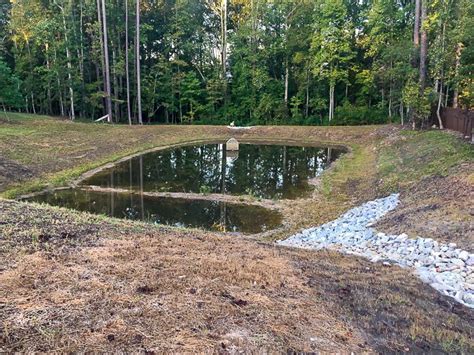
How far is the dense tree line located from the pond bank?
17.4 m

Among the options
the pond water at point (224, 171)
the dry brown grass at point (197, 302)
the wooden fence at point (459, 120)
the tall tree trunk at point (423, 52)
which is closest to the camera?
the dry brown grass at point (197, 302)

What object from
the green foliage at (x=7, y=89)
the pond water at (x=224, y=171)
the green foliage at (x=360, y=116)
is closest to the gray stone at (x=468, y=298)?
the pond water at (x=224, y=171)

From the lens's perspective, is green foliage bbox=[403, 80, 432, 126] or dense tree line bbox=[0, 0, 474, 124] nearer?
green foliage bbox=[403, 80, 432, 126]

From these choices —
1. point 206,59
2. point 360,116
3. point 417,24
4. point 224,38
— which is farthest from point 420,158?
point 206,59

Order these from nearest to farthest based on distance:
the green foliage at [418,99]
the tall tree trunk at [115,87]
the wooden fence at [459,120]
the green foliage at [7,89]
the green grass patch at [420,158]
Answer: the green grass patch at [420,158]
the wooden fence at [459,120]
the green foliage at [418,99]
the green foliage at [7,89]
the tall tree trunk at [115,87]

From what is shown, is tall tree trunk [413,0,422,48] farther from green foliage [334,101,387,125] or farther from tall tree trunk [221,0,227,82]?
tall tree trunk [221,0,227,82]

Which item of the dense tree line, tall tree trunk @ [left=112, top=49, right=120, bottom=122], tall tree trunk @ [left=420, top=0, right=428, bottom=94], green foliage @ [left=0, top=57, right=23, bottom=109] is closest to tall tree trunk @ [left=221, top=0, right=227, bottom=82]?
the dense tree line

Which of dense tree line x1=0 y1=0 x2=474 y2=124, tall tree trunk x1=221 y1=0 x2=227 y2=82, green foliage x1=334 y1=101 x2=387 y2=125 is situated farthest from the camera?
tall tree trunk x1=221 y1=0 x2=227 y2=82

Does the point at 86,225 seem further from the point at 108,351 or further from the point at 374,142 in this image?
the point at 374,142

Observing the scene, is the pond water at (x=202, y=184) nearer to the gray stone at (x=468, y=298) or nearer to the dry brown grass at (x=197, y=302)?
the dry brown grass at (x=197, y=302)

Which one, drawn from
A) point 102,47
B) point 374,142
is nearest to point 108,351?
point 374,142

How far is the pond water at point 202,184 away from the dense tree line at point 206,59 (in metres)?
10.1

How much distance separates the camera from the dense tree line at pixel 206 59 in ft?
88.4

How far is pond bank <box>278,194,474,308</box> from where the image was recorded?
178 inches
